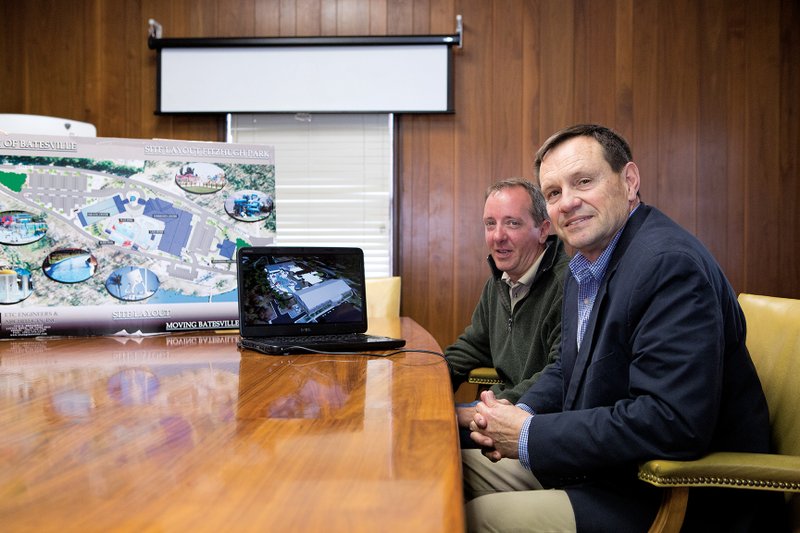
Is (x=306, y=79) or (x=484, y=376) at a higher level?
(x=306, y=79)

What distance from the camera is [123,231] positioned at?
1.92m

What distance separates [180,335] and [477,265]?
2468 mm

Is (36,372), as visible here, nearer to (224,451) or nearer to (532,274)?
(224,451)

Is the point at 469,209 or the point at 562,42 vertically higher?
the point at 562,42

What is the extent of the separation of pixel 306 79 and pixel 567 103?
1.60 m

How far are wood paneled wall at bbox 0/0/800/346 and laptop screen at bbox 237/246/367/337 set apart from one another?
2267 mm

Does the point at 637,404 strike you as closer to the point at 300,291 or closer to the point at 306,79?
the point at 300,291

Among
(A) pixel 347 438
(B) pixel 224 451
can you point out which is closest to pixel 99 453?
(B) pixel 224 451

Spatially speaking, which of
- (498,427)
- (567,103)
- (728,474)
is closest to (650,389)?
(728,474)

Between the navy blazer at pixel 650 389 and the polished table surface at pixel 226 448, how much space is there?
291 millimetres

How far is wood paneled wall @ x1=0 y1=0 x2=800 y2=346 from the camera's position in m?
4.04

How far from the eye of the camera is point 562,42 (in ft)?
13.4

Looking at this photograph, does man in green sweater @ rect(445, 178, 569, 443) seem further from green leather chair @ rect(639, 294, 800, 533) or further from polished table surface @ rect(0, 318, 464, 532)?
polished table surface @ rect(0, 318, 464, 532)

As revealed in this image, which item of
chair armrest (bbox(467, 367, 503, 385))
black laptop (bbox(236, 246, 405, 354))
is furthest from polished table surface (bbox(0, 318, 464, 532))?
chair armrest (bbox(467, 367, 503, 385))
